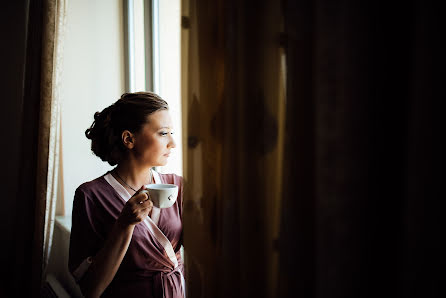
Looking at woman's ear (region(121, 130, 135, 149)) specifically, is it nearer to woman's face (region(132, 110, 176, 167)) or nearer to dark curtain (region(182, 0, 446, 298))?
woman's face (region(132, 110, 176, 167))

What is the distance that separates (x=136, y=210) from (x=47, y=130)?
0.92m

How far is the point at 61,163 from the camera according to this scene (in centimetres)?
203

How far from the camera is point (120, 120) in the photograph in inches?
45.5

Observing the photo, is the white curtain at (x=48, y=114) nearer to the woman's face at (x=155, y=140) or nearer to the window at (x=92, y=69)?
the window at (x=92, y=69)

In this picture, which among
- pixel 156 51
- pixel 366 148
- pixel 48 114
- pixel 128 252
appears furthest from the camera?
pixel 156 51

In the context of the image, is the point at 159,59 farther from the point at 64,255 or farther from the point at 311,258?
the point at 311,258

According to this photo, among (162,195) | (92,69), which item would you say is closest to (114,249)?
(162,195)

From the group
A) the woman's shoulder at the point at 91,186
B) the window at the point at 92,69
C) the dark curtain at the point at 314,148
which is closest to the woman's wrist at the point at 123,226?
the woman's shoulder at the point at 91,186

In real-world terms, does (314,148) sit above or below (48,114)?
below

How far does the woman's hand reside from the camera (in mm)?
939

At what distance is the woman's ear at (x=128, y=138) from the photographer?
44.4 inches

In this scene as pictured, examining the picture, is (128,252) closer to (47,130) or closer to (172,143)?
(172,143)

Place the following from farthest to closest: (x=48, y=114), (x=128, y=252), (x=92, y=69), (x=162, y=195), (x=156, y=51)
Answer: (x=92, y=69) < (x=156, y=51) < (x=48, y=114) < (x=128, y=252) < (x=162, y=195)

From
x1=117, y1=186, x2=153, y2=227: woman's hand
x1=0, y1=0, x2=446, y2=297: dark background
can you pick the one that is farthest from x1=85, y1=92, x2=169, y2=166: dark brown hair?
x1=0, y1=0, x2=446, y2=297: dark background
